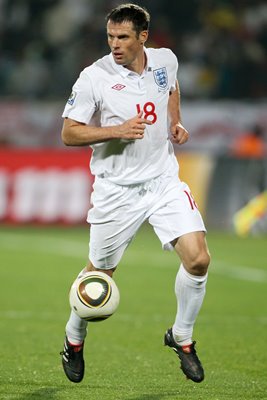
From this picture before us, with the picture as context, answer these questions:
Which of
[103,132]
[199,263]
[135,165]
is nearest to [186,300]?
[199,263]

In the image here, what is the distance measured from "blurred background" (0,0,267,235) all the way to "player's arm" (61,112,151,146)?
11368 mm

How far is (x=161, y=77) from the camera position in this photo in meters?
7.05

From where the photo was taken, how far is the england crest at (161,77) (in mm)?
7012

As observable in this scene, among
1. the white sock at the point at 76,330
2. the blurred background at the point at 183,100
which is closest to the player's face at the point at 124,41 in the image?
the white sock at the point at 76,330

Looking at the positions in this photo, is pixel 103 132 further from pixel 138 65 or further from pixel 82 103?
pixel 138 65

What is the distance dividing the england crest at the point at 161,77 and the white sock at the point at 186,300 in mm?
1203

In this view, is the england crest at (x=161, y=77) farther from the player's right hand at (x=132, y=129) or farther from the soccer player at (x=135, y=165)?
the player's right hand at (x=132, y=129)

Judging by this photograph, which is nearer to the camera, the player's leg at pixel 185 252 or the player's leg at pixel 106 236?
the player's leg at pixel 185 252

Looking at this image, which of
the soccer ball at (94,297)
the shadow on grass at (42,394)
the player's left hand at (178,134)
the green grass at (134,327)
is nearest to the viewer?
the shadow on grass at (42,394)

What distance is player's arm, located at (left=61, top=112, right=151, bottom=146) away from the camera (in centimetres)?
659

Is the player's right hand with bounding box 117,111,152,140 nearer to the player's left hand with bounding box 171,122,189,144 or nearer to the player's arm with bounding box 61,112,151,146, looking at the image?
the player's arm with bounding box 61,112,151,146

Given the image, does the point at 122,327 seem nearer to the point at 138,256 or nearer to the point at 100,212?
the point at 100,212

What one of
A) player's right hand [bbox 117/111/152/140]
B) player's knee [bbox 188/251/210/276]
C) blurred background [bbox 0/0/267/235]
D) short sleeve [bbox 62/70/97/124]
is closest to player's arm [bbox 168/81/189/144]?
player's right hand [bbox 117/111/152/140]

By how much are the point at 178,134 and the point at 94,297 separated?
128 cm
